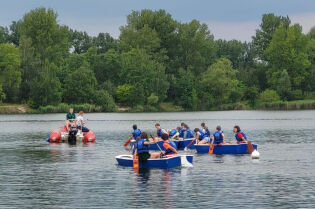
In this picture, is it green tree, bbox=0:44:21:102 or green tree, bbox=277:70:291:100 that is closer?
green tree, bbox=0:44:21:102

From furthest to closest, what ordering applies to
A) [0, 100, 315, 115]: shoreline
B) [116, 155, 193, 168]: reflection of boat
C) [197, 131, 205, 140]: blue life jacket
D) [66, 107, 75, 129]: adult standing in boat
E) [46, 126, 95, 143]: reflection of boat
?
1. [0, 100, 315, 115]: shoreline
2. [46, 126, 95, 143]: reflection of boat
3. [66, 107, 75, 129]: adult standing in boat
4. [197, 131, 205, 140]: blue life jacket
5. [116, 155, 193, 168]: reflection of boat

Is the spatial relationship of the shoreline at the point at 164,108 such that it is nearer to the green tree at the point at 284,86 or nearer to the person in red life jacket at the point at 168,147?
the green tree at the point at 284,86

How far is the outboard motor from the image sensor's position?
58.8 m

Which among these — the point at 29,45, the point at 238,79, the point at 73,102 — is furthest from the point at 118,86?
the point at 238,79

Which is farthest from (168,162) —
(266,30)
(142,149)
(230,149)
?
(266,30)

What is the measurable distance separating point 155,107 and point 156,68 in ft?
32.0

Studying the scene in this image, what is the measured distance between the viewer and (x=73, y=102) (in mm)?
155000

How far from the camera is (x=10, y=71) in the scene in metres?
146

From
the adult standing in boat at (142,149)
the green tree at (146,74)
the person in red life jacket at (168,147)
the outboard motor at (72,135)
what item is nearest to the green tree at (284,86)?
the green tree at (146,74)

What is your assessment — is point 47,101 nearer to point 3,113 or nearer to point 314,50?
point 3,113

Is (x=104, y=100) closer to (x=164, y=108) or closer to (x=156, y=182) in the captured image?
(x=164, y=108)

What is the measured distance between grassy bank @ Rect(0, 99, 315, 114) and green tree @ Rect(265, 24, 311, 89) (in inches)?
321

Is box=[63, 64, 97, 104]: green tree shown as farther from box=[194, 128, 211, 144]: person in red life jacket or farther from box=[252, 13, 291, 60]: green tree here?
box=[194, 128, 211, 144]: person in red life jacket

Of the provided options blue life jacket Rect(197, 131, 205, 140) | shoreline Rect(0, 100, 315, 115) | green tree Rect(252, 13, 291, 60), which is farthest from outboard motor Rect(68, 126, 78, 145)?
green tree Rect(252, 13, 291, 60)
